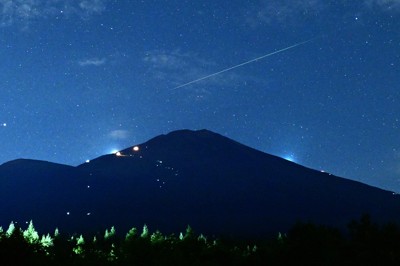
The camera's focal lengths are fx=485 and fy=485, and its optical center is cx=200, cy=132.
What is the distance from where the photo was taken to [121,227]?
188 m

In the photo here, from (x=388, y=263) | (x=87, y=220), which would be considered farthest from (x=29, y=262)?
(x=87, y=220)

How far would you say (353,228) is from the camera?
28.8 meters

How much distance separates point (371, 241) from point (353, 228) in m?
1.22

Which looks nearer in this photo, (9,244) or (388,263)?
(9,244)

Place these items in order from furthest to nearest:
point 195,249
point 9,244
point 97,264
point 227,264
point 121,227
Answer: point 121,227, point 195,249, point 227,264, point 97,264, point 9,244

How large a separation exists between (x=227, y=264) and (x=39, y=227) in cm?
17200

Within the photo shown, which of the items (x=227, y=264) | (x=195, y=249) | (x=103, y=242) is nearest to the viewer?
(x=227, y=264)

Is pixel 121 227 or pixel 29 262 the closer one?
pixel 29 262

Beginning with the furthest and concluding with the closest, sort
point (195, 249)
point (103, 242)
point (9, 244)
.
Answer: point (103, 242)
point (195, 249)
point (9, 244)

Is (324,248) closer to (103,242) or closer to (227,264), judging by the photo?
A: (227,264)

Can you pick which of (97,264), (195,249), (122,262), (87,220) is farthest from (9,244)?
(87,220)

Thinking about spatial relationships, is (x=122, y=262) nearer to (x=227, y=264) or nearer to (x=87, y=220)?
(x=227, y=264)

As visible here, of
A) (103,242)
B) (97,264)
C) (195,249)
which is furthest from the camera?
(103,242)

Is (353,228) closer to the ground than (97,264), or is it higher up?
higher up
